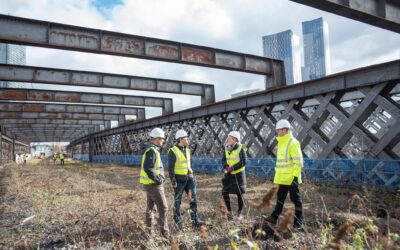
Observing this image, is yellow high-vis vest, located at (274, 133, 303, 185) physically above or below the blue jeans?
above

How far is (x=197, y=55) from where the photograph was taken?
41.7 feet

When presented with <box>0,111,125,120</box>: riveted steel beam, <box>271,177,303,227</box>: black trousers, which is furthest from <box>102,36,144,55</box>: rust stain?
<box>0,111,125,120</box>: riveted steel beam

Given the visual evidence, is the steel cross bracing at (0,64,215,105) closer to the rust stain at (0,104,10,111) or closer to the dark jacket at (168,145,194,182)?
the rust stain at (0,104,10,111)

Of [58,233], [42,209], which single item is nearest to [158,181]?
[58,233]

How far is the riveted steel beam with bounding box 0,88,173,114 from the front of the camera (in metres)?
17.9

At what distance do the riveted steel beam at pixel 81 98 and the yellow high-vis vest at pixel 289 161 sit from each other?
1717 centimetres

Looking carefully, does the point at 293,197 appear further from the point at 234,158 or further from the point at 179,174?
the point at 179,174

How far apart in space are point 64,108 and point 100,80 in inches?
383

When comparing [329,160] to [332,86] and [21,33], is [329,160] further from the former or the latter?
[21,33]

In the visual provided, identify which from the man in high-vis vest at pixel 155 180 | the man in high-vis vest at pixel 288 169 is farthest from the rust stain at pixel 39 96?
the man in high-vis vest at pixel 288 169

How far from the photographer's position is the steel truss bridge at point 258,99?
8.80 metres

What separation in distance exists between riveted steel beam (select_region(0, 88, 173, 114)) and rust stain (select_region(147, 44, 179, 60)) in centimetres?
993

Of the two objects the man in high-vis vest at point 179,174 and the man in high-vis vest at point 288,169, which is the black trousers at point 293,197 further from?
the man in high-vis vest at point 179,174

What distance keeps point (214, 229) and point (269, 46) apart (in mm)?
106057
